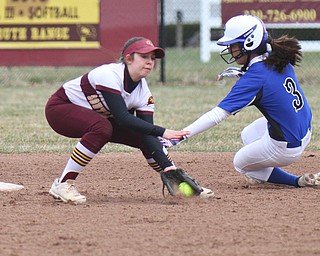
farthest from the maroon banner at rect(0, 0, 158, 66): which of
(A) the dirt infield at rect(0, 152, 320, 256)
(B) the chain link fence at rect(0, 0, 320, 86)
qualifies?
(A) the dirt infield at rect(0, 152, 320, 256)

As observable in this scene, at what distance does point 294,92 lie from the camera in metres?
6.25

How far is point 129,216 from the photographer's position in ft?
17.5

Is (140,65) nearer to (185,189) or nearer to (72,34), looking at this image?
(185,189)

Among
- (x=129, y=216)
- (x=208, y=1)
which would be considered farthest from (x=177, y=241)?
(x=208, y=1)

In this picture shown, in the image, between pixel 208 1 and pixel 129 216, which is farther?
pixel 208 1

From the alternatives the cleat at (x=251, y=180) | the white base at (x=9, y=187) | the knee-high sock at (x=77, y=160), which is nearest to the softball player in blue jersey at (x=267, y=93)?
the cleat at (x=251, y=180)

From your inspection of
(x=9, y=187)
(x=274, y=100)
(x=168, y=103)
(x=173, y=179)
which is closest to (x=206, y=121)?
(x=173, y=179)

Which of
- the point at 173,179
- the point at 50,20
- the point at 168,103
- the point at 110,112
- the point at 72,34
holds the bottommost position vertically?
the point at 168,103

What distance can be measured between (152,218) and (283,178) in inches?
69.3

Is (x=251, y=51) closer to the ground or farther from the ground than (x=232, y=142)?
farther from the ground

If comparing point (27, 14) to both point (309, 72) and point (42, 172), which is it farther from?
point (42, 172)

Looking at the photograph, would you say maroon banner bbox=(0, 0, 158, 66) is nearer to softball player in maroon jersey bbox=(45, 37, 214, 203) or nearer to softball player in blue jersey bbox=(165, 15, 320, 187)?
softball player in blue jersey bbox=(165, 15, 320, 187)

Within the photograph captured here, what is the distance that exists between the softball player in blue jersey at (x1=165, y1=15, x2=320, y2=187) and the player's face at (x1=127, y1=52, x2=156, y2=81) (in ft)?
1.84

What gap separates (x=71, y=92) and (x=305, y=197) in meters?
1.94
